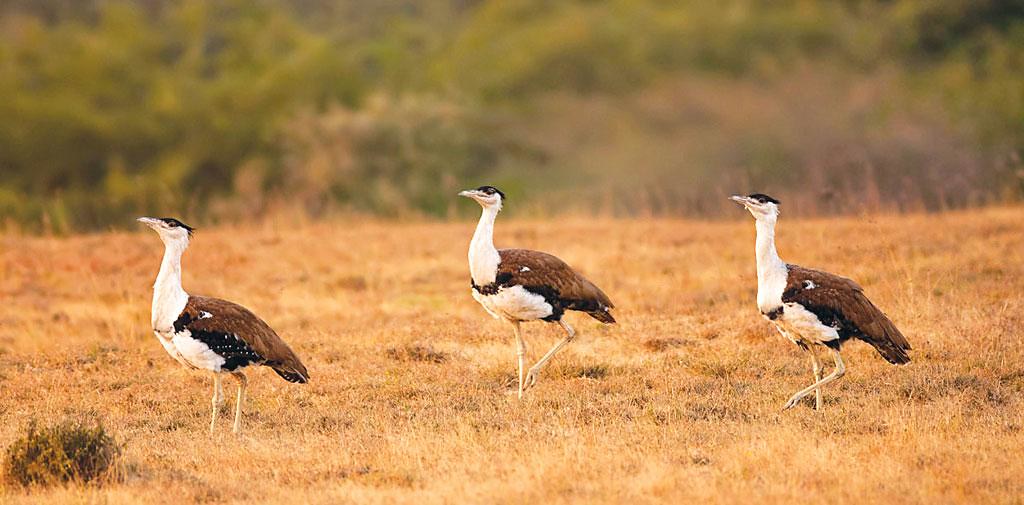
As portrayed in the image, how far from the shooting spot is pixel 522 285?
9.73 m

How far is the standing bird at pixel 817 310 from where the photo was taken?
884cm

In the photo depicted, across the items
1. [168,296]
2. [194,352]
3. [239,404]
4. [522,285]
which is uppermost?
[522,285]

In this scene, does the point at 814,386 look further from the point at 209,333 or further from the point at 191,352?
the point at 191,352

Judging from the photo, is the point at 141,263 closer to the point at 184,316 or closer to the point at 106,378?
the point at 106,378

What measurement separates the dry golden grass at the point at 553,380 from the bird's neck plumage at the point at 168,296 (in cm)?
81

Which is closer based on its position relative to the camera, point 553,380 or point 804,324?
point 804,324

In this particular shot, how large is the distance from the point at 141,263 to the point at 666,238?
6.85 m

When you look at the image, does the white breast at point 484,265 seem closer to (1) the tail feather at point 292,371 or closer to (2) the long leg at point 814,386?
(1) the tail feather at point 292,371

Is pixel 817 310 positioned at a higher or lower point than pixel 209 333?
higher

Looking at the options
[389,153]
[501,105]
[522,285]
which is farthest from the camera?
[389,153]

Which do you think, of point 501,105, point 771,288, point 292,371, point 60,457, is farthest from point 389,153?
point 60,457

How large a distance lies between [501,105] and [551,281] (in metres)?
18.2

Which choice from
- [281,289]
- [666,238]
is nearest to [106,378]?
[281,289]

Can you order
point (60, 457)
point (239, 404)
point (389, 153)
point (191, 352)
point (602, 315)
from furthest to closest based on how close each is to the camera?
point (389, 153)
point (602, 315)
point (239, 404)
point (191, 352)
point (60, 457)
